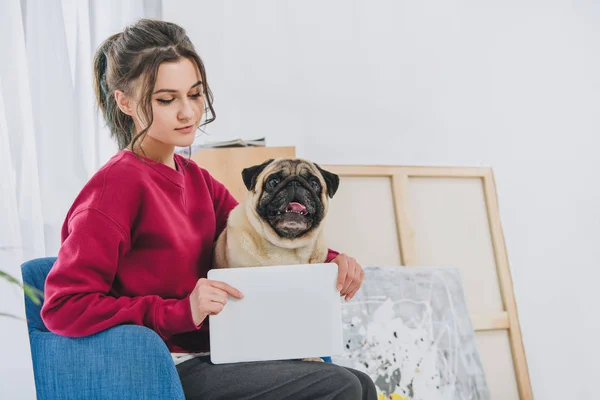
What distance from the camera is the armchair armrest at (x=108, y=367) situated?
0.87 meters

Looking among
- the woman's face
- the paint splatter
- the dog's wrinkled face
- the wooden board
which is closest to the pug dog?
the dog's wrinkled face

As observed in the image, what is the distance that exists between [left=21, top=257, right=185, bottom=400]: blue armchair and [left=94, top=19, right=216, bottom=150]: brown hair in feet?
1.30

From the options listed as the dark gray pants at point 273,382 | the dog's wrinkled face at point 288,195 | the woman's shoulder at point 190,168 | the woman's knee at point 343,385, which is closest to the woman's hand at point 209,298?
the dark gray pants at point 273,382

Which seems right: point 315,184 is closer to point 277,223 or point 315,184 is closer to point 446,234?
point 277,223

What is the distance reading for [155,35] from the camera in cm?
114

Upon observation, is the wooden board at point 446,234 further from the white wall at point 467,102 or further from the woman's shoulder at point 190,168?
the woman's shoulder at point 190,168

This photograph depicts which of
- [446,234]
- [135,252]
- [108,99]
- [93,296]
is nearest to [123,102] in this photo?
[108,99]

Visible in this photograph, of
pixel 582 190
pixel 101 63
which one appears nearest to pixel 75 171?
pixel 101 63

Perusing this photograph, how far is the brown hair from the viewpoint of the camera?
110 cm

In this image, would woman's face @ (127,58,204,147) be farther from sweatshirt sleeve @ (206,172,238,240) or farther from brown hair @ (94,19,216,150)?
sweatshirt sleeve @ (206,172,238,240)

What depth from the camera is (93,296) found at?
0.94 meters

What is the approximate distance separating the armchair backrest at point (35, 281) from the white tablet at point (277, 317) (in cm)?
34

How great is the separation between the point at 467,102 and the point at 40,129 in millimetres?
2248

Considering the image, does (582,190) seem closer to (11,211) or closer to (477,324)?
(477,324)
